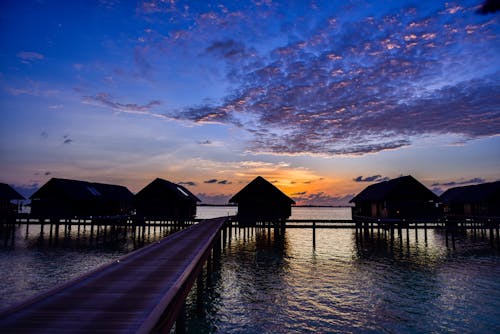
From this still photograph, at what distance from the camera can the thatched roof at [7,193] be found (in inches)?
1936

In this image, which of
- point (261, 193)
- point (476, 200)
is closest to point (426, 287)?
point (261, 193)

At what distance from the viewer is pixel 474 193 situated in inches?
2010

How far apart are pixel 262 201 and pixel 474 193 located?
3664 centimetres

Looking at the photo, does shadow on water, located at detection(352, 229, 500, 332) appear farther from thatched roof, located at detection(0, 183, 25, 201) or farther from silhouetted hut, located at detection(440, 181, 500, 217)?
thatched roof, located at detection(0, 183, 25, 201)

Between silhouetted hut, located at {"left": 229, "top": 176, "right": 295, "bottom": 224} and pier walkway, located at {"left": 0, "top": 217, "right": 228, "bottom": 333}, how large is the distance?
86.5 ft

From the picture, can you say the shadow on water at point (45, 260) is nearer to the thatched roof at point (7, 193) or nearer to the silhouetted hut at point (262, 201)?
the silhouetted hut at point (262, 201)

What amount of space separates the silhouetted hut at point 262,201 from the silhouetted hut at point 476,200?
3099 centimetres

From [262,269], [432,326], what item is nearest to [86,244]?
[262,269]

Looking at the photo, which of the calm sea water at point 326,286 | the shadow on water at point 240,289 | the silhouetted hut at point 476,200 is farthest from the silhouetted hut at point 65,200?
the silhouetted hut at point 476,200

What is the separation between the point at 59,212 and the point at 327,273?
123 ft

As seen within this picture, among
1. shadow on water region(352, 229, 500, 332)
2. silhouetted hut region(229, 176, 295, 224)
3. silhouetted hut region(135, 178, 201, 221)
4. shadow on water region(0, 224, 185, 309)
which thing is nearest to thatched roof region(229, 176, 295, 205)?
silhouetted hut region(229, 176, 295, 224)

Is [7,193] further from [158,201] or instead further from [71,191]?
[158,201]

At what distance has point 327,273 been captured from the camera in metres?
20.8

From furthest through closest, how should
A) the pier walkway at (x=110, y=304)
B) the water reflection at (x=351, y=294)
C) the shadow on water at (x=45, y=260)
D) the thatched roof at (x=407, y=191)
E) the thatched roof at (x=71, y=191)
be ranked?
1. the thatched roof at (x=71, y=191)
2. the thatched roof at (x=407, y=191)
3. the shadow on water at (x=45, y=260)
4. the water reflection at (x=351, y=294)
5. the pier walkway at (x=110, y=304)
